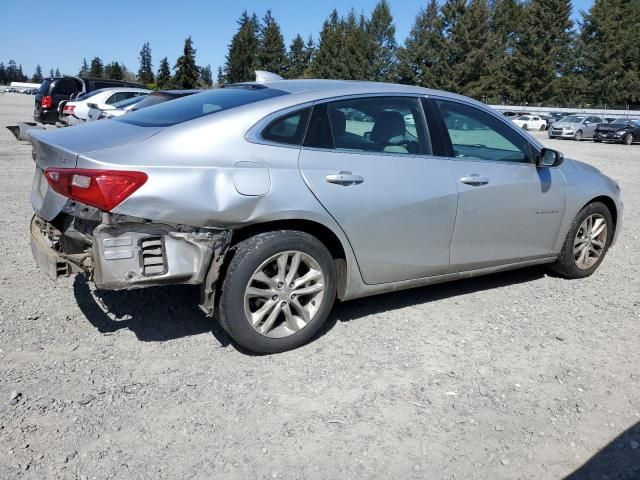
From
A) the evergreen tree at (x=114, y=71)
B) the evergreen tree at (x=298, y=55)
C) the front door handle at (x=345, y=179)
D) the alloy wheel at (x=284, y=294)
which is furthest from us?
the evergreen tree at (x=114, y=71)

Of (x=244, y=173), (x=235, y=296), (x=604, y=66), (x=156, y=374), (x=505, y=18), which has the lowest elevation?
(x=156, y=374)

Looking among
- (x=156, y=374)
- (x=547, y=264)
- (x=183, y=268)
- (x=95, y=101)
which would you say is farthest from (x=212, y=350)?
(x=95, y=101)

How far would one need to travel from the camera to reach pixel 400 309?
4.49 meters

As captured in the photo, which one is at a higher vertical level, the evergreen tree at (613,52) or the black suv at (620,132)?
the evergreen tree at (613,52)

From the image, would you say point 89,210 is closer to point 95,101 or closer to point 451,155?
point 451,155

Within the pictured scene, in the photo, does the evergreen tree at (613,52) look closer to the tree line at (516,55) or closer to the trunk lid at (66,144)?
the tree line at (516,55)

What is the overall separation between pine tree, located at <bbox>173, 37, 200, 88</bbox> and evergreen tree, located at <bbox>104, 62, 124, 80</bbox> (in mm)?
37553

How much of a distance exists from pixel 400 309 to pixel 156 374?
6.31ft

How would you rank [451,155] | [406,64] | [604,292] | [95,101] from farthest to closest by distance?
[406,64] → [95,101] → [604,292] → [451,155]

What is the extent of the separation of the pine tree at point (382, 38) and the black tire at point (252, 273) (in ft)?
287

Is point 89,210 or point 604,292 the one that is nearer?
point 89,210

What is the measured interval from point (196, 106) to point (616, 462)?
3119 millimetres

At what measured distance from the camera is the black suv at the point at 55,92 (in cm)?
1800

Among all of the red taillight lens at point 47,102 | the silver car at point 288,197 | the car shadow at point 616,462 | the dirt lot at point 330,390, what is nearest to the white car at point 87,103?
the red taillight lens at point 47,102
